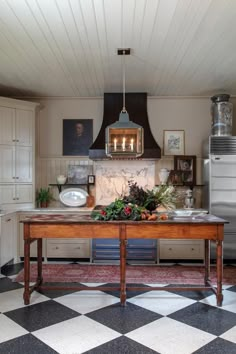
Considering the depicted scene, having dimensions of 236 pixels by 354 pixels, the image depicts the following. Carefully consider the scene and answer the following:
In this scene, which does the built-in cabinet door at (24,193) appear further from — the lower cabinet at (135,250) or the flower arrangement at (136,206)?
the flower arrangement at (136,206)

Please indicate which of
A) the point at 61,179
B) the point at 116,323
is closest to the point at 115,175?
the point at 61,179

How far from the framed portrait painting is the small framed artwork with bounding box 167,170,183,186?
4.94ft

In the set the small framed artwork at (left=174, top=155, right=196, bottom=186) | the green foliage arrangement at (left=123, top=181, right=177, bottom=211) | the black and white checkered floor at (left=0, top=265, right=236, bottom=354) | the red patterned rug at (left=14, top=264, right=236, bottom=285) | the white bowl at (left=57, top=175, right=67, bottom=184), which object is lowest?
the red patterned rug at (left=14, top=264, right=236, bottom=285)

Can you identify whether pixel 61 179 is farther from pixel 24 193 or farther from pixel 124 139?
pixel 124 139

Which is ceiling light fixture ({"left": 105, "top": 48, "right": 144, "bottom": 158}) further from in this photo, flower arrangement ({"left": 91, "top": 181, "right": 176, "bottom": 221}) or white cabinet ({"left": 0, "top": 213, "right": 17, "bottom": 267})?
white cabinet ({"left": 0, "top": 213, "right": 17, "bottom": 267})

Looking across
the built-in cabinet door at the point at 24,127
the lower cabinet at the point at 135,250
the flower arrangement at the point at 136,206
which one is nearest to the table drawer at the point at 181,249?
the lower cabinet at the point at 135,250

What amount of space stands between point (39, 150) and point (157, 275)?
9.51ft

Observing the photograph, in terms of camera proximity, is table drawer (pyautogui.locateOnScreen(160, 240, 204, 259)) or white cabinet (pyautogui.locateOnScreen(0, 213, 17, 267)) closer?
white cabinet (pyautogui.locateOnScreen(0, 213, 17, 267))

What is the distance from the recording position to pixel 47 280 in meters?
3.78

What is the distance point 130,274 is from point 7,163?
8.07 ft

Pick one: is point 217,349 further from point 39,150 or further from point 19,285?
point 39,150

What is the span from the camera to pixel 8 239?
4.36m

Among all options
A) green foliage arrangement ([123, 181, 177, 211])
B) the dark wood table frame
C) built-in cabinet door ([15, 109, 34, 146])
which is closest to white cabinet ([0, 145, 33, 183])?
built-in cabinet door ([15, 109, 34, 146])

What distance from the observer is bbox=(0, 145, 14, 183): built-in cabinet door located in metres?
4.54
